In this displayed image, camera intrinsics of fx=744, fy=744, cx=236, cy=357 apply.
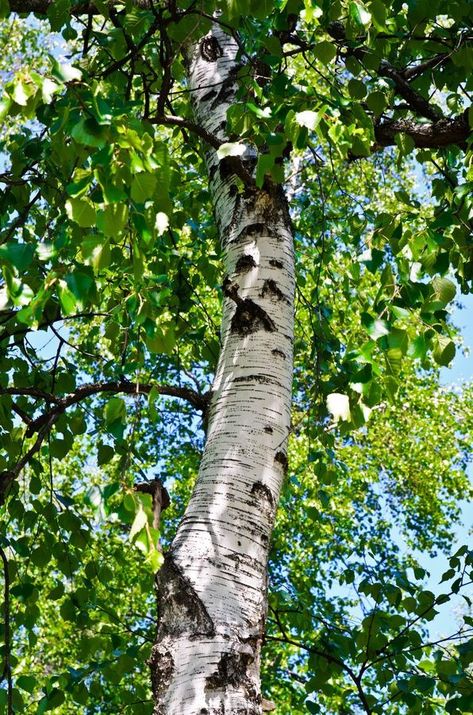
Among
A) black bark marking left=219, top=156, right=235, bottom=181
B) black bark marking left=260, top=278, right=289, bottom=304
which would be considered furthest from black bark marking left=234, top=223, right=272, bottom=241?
black bark marking left=219, top=156, right=235, bottom=181

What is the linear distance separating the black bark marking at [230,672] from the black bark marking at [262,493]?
1.34 ft

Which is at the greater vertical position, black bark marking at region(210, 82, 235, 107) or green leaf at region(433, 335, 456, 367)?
black bark marking at region(210, 82, 235, 107)

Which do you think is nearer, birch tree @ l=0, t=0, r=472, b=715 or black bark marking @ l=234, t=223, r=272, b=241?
birch tree @ l=0, t=0, r=472, b=715

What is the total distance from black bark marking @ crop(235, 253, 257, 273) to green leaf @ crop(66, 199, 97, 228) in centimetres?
93

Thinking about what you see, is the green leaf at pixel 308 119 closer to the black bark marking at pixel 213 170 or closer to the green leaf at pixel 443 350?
the green leaf at pixel 443 350

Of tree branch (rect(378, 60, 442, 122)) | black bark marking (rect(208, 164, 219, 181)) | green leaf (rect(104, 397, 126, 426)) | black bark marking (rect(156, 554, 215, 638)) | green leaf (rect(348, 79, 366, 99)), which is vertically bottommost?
black bark marking (rect(156, 554, 215, 638))

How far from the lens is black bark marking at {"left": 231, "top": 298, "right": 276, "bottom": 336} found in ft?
7.64

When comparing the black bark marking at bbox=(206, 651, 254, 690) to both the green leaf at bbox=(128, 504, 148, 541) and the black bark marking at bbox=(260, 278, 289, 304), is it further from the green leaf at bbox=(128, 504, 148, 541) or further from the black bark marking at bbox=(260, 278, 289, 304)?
the black bark marking at bbox=(260, 278, 289, 304)

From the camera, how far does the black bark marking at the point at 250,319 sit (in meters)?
2.33

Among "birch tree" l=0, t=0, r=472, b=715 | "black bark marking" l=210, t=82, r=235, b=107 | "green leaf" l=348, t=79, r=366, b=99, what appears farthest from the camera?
"black bark marking" l=210, t=82, r=235, b=107

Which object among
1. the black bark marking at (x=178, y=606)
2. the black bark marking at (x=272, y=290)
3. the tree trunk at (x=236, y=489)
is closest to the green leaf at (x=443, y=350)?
the tree trunk at (x=236, y=489)

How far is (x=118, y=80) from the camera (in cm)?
329

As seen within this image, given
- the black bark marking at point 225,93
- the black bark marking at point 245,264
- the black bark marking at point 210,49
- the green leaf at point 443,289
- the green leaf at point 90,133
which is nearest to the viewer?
the green leaf at point 90,133

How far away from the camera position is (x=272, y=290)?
240cm
